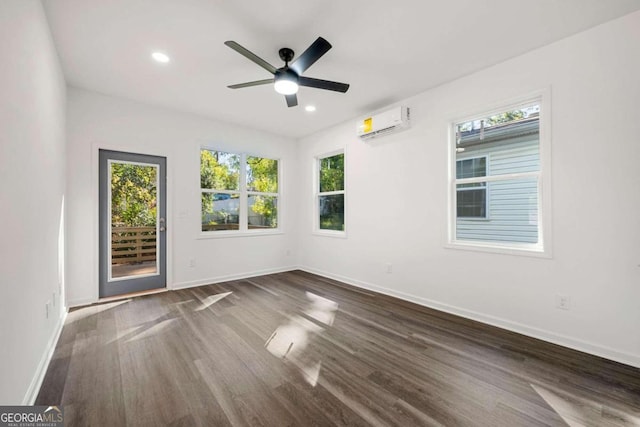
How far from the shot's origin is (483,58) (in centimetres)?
284

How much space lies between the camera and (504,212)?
3049mm

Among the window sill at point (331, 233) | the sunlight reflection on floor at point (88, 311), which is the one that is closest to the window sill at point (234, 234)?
the window sill at point (331, 233)

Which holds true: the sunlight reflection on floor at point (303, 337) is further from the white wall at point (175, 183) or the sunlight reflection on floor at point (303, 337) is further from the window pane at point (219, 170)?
the window pane at point (219, 170)

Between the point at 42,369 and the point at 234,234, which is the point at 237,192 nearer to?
the point at 234,234

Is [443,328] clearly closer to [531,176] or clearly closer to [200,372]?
[531,176]

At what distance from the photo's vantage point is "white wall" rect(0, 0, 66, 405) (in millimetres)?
1436

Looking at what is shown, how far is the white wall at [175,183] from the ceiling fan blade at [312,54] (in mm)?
2781

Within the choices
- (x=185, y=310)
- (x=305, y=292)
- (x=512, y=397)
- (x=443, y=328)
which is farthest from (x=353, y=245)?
(x=512, y=397)

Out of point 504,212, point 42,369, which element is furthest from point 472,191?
point 42,369

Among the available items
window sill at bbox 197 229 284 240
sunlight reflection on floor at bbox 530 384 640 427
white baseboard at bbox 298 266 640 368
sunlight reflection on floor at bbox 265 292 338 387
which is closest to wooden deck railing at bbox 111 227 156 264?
window sill at bbox 197 229 284 240

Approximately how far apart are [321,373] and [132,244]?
351 centimetres

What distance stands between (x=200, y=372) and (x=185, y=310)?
1506 millimetres

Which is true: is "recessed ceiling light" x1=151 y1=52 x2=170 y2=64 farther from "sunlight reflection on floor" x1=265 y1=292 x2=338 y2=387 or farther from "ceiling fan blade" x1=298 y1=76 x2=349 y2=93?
"sunlight reflection on floor" x1=265 y1=292 x2=338 y2=387

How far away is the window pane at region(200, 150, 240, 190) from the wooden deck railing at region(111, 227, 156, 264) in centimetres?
116
